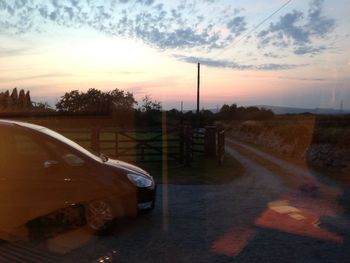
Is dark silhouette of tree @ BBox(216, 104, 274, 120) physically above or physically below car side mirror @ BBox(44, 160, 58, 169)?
below

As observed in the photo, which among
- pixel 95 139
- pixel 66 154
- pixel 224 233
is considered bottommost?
pixel 224 233

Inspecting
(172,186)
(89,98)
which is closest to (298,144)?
A: (172,186)

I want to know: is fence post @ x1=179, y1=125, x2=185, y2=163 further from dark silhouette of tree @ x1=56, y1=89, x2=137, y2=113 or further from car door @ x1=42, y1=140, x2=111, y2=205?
dark silhouette of tree @ x1=56, y1=89, x2=137, y2=113

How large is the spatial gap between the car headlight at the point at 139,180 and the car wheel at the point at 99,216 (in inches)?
22.7

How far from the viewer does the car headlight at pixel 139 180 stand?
7.78 m

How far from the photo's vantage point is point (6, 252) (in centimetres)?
626

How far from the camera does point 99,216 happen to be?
736 cm

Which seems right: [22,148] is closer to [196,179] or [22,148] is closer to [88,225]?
[88,225]

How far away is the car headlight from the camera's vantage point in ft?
25.5

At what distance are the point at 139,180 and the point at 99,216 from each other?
0.90m

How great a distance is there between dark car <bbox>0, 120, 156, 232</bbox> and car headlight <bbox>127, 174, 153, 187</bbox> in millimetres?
62

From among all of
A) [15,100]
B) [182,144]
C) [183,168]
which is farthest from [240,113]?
[183,168]

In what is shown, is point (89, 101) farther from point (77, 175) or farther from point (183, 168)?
point (77, 175)

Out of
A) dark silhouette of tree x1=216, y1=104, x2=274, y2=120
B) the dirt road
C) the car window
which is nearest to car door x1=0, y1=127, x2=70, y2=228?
the car window
